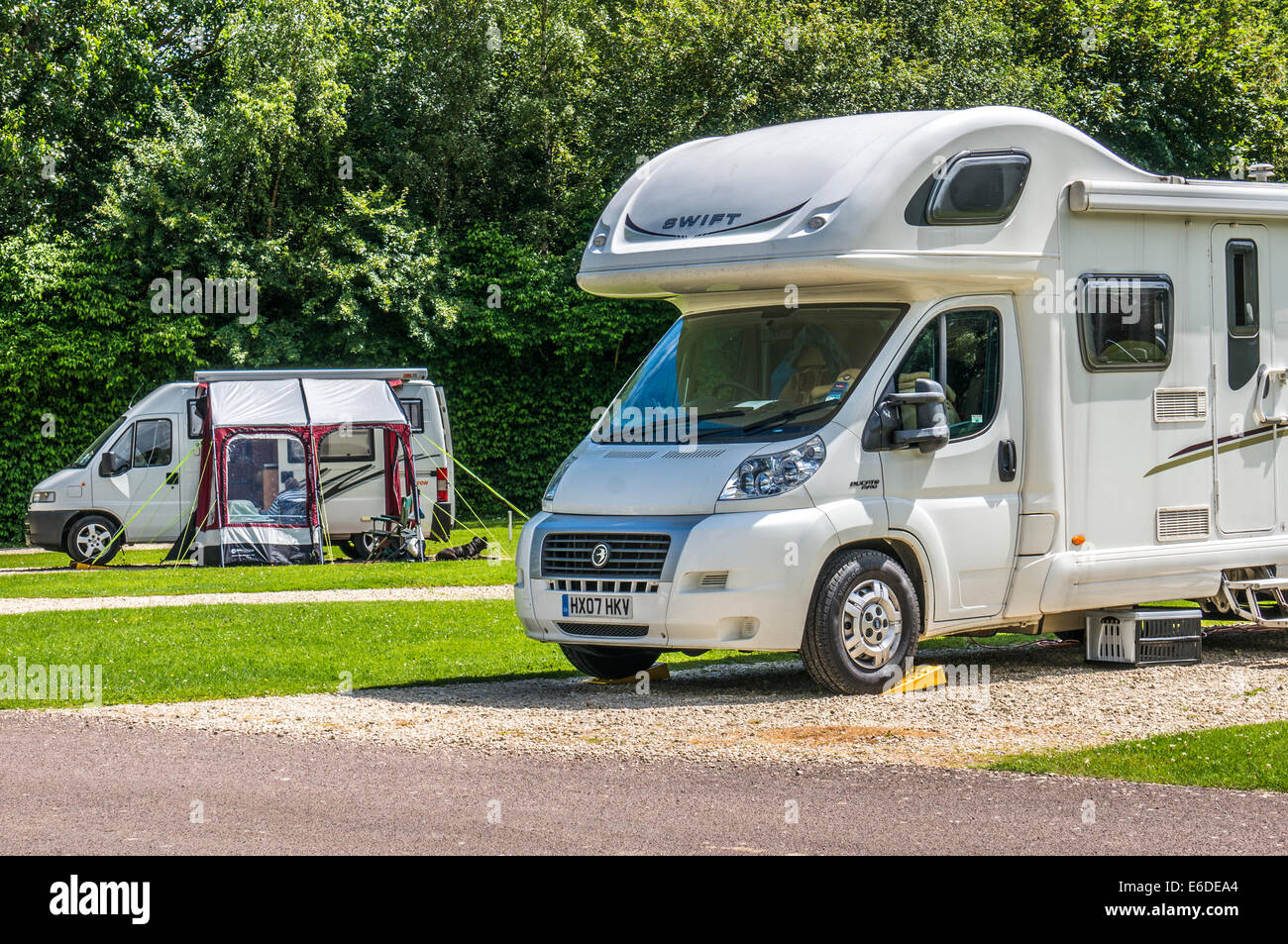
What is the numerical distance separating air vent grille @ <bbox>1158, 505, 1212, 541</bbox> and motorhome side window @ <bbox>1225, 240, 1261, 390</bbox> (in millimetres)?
945

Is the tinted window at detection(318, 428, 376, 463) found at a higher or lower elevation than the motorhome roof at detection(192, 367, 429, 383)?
lower

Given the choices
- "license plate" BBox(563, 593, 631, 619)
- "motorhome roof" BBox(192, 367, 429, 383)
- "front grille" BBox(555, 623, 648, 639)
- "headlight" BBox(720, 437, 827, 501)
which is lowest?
"front grille" BBox(555, 623, 648, 639)

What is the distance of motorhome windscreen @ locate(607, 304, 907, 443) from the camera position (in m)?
10.1

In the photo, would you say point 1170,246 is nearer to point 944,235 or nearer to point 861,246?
point 944,235

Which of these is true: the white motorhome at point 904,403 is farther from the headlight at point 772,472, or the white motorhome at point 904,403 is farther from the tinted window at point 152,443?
the tinted window at point 152,443

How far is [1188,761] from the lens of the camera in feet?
26.2

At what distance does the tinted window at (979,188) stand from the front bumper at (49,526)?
17.2 metres

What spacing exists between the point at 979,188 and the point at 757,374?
71.8 inches

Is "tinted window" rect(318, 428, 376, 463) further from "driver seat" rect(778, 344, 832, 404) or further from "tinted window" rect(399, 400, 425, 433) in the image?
"driver seat" rect(778, 344, 832, 404)

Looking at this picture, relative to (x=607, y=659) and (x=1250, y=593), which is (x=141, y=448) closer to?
(x=607, y=659)

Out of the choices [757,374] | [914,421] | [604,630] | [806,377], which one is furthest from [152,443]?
[914,421]

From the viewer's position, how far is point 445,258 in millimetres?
30812

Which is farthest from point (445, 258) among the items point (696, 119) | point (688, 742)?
point (688, 742)

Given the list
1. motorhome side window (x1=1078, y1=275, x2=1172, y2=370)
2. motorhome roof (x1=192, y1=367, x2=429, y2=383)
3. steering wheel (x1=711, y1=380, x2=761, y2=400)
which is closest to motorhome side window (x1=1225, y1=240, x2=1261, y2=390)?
motorhome side window (x1=1078, y1=275, x2=1172, y2=370)
